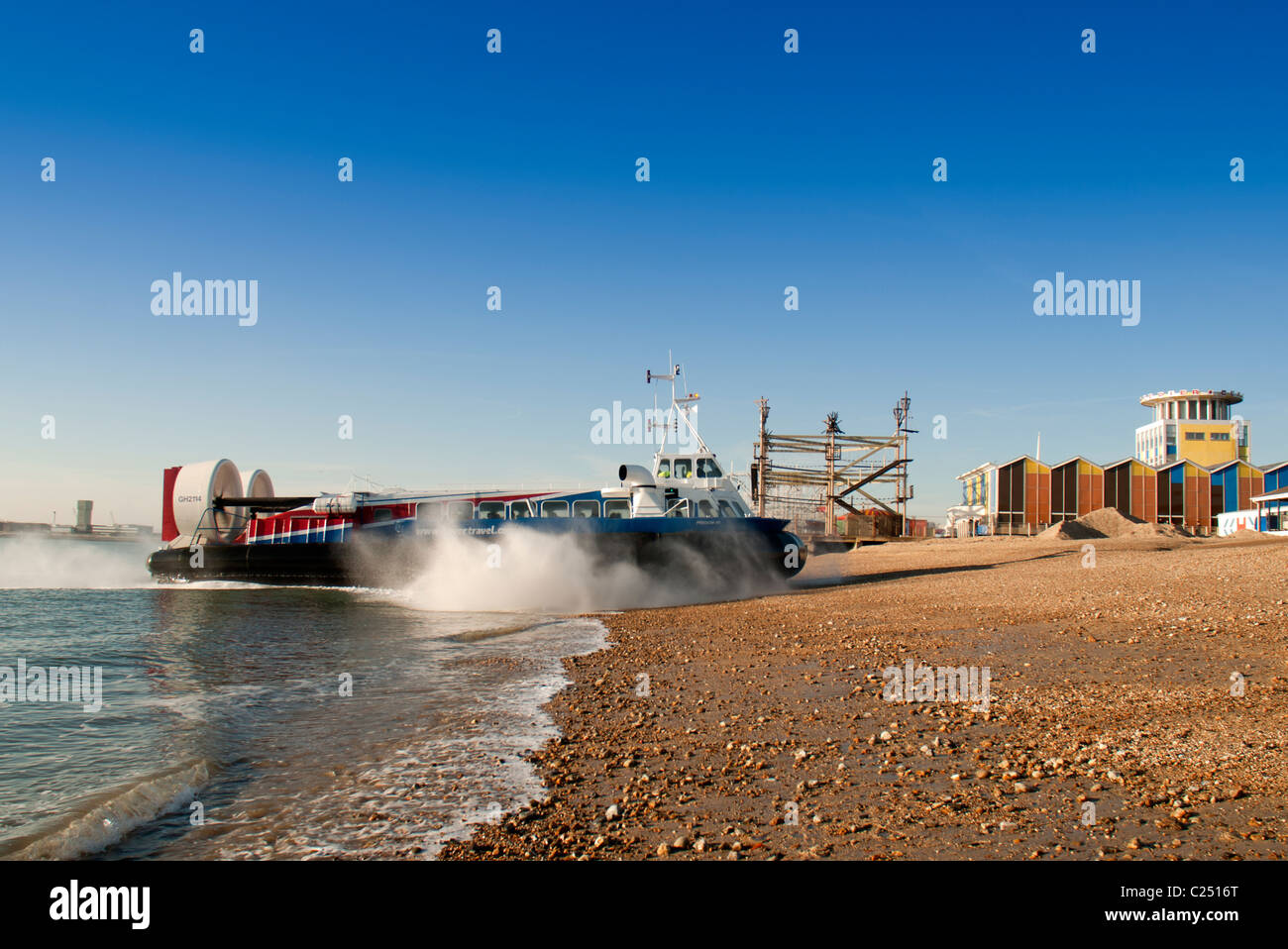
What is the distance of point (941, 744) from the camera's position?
5.91 m

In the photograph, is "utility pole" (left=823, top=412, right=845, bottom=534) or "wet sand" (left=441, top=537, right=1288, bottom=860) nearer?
"wet sand" (left=441, top=537, right=1288, bottom=860)

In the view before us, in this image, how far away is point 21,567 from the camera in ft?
146

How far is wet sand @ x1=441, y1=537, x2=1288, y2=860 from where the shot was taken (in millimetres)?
4164

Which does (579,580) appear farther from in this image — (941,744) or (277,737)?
(941,744)

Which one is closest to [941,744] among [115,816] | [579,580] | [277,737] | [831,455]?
[115,816]

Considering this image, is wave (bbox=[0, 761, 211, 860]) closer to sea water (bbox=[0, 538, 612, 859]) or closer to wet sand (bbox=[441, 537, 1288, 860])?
sea water (bbox=[0, 538, 612, 859])

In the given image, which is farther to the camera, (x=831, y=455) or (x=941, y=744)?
(x=831, y=455)

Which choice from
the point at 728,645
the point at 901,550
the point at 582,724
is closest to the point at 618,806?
the point at 582,724

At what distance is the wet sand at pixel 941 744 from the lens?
4164 mm

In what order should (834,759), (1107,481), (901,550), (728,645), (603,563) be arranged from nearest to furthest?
1. (834,759)
2. (728,645)
3. (603,563)
4. (901,550)
5. (1107,481)

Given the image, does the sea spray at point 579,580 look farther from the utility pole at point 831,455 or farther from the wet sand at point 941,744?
the utility pole at point 831,455

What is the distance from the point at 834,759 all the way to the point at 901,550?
112 ft

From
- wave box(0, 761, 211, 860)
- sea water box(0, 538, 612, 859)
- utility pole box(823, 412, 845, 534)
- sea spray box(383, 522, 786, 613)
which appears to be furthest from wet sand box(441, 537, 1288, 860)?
utility pole box(823, 412, 845, 534)
